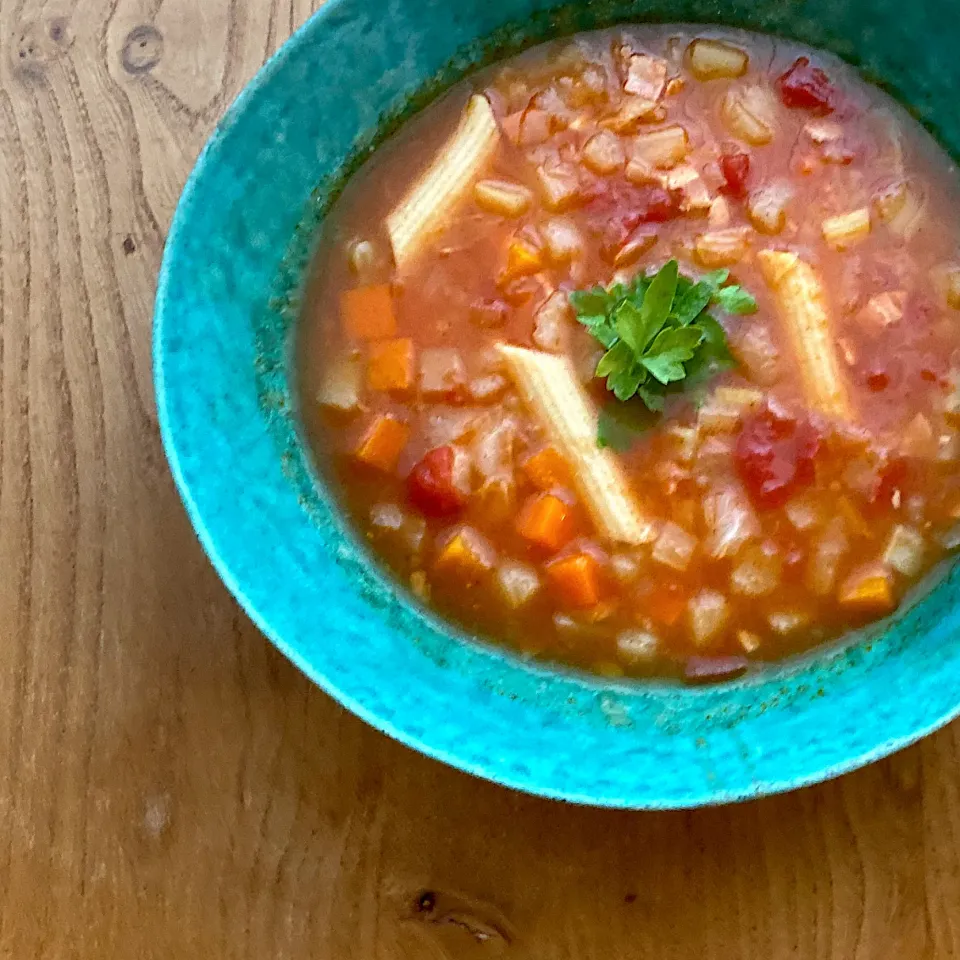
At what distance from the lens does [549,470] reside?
88.4 inches

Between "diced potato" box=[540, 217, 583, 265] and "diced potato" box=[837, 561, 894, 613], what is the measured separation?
91cm

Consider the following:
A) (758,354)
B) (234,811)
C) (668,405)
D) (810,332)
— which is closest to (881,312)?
(810,332)

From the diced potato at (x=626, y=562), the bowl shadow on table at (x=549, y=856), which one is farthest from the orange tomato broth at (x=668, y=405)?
the bowl shadow on table at (x=549, y=856)

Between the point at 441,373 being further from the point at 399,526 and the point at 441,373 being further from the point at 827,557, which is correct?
the point at 827,557

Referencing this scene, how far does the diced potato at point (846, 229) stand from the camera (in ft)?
7.54

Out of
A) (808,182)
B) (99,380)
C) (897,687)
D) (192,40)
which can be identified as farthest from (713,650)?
(192,40)

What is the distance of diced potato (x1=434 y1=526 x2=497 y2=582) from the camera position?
7.40ft

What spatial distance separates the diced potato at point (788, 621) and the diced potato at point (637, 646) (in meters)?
0.25

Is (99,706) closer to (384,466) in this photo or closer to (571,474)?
(384,466)

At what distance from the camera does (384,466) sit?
2.30 meters

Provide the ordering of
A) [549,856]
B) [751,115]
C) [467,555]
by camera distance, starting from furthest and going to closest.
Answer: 1. [751,115]
2. [467,555]
3. [549,856]

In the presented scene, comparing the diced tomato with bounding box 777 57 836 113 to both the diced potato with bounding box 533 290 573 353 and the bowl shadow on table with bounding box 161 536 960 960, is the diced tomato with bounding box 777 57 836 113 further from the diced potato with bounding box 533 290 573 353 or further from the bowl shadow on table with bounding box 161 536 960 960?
the bowl shadow on table with bounding box 161 536 960 960

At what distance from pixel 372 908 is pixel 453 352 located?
118cm

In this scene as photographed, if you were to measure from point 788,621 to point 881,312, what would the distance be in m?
0.70
